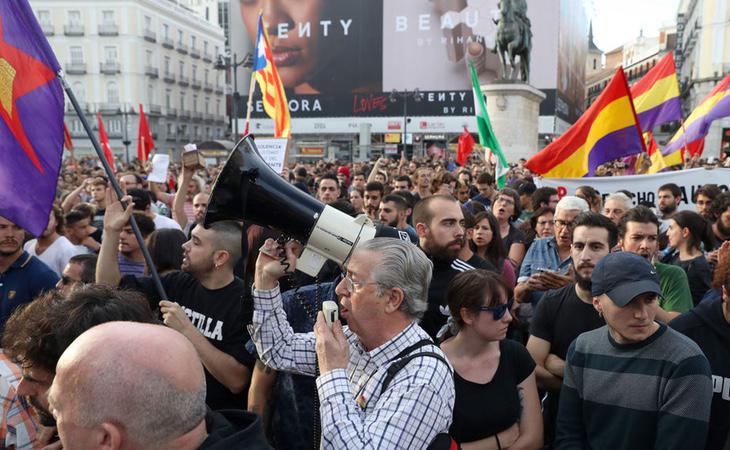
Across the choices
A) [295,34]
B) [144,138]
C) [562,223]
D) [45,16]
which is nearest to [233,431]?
[562,223]

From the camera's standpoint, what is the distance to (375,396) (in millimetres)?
1941

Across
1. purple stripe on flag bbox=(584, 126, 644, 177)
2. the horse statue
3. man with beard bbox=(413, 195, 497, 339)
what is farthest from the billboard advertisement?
man with beard bbox=(413, 195, 497, 339)

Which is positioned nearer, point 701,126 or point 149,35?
point 701,126

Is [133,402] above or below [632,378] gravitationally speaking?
above

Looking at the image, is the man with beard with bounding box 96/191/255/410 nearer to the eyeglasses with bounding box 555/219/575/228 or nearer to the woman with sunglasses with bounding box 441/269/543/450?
the woman with sunglasses with bounding box 441/269/543/450

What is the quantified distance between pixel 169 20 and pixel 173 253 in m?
57.9

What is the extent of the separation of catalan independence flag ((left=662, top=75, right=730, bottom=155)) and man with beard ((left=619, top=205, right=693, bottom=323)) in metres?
6.01

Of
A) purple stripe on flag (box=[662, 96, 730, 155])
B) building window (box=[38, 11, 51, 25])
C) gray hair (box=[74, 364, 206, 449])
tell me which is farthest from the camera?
building window (box=[38, 11, 51, 25])

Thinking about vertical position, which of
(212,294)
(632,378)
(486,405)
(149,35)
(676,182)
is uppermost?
(149,35)

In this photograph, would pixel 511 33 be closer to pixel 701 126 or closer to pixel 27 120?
pixel 701 126

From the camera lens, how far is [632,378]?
2389 mm

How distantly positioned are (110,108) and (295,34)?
712 inches

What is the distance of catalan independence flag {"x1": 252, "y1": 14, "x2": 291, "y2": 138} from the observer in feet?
29.9

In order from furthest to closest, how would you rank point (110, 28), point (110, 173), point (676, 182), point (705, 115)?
1. point (110, 28)
2. point (705, 115)
3. point (676, 182)
4. point (110, 173)
